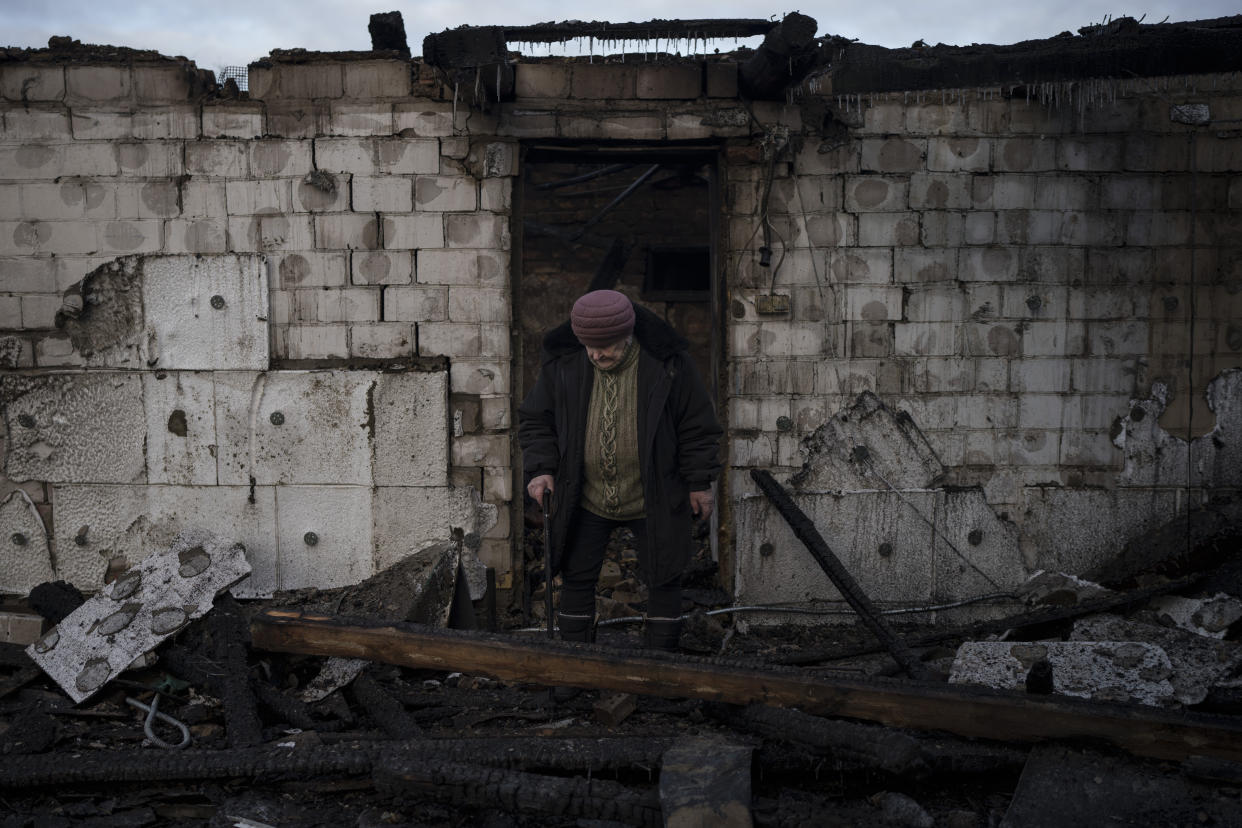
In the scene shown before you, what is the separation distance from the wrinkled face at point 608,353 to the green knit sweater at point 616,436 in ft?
0.14

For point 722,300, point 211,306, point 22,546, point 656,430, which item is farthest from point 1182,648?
point 22,546

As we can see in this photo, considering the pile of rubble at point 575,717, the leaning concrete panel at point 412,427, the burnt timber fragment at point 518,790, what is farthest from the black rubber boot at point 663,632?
the leaning concrete panel at point 412,427

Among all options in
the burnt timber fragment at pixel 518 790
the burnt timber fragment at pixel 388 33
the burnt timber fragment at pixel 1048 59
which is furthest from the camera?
the burnt timber fragment at pixel 388 33

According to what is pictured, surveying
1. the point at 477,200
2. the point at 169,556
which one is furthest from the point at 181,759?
the point at 477,200

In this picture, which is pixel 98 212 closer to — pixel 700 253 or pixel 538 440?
pixel 538 440

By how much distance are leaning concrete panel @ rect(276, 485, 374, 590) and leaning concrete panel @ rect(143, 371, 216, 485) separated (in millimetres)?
521

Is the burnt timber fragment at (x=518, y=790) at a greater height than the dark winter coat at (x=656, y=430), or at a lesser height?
lesser

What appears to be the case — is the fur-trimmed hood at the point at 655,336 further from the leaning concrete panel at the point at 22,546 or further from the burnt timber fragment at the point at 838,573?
the leaning concrete panel at the point at 22,546

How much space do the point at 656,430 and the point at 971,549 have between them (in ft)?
8.15

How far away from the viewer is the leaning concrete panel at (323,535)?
18.0 feet

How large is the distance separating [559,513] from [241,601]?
244cm

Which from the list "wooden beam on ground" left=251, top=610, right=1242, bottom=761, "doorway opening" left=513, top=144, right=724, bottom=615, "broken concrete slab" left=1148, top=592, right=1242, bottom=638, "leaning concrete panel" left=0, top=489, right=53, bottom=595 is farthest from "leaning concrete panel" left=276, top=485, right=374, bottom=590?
"doorway opening" left=513, top=144, right=724, bottom=615

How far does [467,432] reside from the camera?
5453 mm

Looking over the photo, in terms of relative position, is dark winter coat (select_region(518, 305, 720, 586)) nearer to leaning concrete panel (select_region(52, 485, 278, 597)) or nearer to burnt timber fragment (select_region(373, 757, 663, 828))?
burnt timber fragment (select_region(373, 757, 663, 828))
